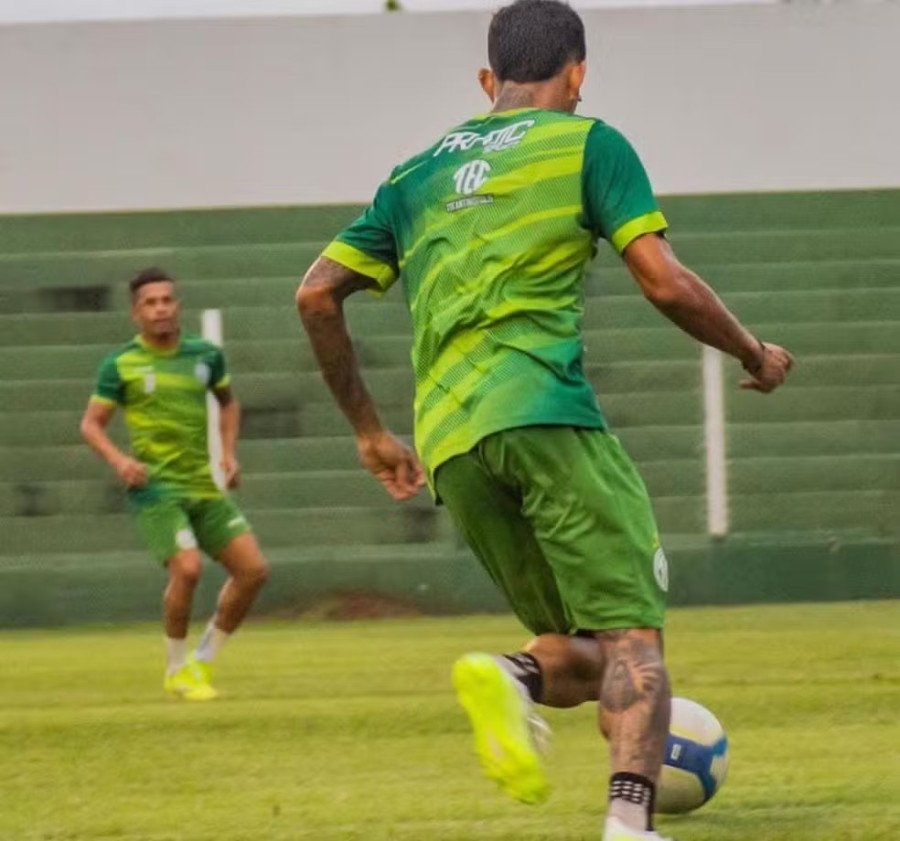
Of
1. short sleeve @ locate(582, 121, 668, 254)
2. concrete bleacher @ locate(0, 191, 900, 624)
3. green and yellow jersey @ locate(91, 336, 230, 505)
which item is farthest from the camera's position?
concrete bleacher @ locate(0, 191, 900, 624)

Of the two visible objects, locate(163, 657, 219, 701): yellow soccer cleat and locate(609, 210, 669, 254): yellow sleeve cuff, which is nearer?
locate(609, 210, 669, 254): yellow sleeve cuff

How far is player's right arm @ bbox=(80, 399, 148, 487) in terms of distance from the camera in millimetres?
11820

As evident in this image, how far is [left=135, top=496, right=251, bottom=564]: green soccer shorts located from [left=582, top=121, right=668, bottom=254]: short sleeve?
6.89 meters

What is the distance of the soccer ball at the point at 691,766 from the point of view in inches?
253

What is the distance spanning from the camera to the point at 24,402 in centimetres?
1714

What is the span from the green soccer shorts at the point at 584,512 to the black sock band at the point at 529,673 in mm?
198

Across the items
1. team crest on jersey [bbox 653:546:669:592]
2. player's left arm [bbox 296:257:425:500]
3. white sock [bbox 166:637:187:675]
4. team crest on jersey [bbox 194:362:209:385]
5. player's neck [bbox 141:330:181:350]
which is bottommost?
white sock [bbox 166:637:187:675]

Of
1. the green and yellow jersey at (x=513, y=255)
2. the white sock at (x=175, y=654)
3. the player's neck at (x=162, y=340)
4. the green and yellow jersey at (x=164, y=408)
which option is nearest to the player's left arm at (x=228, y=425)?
the green and yellow jersey at (x=164, y=408)

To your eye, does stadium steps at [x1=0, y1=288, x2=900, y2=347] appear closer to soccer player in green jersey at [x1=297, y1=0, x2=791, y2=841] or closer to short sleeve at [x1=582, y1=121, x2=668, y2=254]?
soccer player in green jersey at [x1=297, y1=0, x2=791, y2=841]

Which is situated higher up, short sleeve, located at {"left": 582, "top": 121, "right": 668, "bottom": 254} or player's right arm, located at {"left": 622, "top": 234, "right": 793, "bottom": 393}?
short sleeve, located at {"left": 582, "top": 121, "right": 668, "bottom": 254}

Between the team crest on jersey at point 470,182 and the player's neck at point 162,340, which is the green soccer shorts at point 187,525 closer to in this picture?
the player's neck at point 162,340

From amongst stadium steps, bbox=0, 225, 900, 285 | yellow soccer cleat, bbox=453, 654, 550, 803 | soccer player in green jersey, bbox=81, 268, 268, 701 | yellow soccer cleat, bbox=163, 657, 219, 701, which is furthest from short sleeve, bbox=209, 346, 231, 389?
yellow soccer cleat, bbox=453, 654, 550, 803

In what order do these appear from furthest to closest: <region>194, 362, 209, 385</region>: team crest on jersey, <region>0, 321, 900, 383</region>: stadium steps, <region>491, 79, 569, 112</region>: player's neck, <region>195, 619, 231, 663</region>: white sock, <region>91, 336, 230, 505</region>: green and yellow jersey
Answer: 1. <region>0, 321, 900, 383</region>: stadium steps
2. <region>194, 362, 209, 385</region>: team crest on jersey
3. <region>91, 336, 230, 505</region>: green and yellow jersey
4. <region>195, 619, 231, 663</region>: white sock
5. <region>491, 79, 569, 112</region>: player's neck

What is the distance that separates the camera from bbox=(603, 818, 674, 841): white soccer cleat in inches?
206
